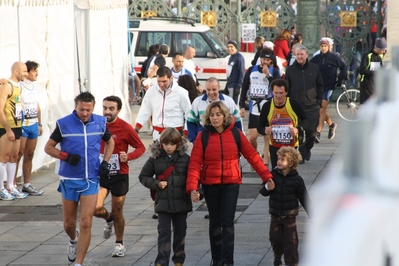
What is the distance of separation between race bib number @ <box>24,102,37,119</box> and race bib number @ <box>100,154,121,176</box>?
3716 mm

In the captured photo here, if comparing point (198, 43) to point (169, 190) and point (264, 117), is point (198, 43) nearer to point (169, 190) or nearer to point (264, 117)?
point (264, 117)

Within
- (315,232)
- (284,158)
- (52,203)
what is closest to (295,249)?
(284,158)

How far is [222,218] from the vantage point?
7.59m

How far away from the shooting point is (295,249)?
721 cm

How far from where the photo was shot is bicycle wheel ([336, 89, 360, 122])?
19.5 metres

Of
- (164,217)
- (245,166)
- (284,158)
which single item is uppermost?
(284,158)

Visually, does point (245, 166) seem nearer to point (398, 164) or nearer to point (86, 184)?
point (86, 184)

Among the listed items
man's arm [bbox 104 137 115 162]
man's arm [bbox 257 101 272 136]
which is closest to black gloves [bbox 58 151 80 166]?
man's arm [bbox 104 137 115 162]

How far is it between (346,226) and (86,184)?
21.4ft

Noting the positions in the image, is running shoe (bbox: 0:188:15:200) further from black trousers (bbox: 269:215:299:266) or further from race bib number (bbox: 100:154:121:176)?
black trousers (bbox: 269:215:299:266)

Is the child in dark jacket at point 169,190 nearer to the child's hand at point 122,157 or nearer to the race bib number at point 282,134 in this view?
the child's hand at point 122,157

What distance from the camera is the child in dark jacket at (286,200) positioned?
281 inches

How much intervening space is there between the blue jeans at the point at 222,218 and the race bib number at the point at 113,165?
3.04ft

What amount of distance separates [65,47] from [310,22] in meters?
10.5
